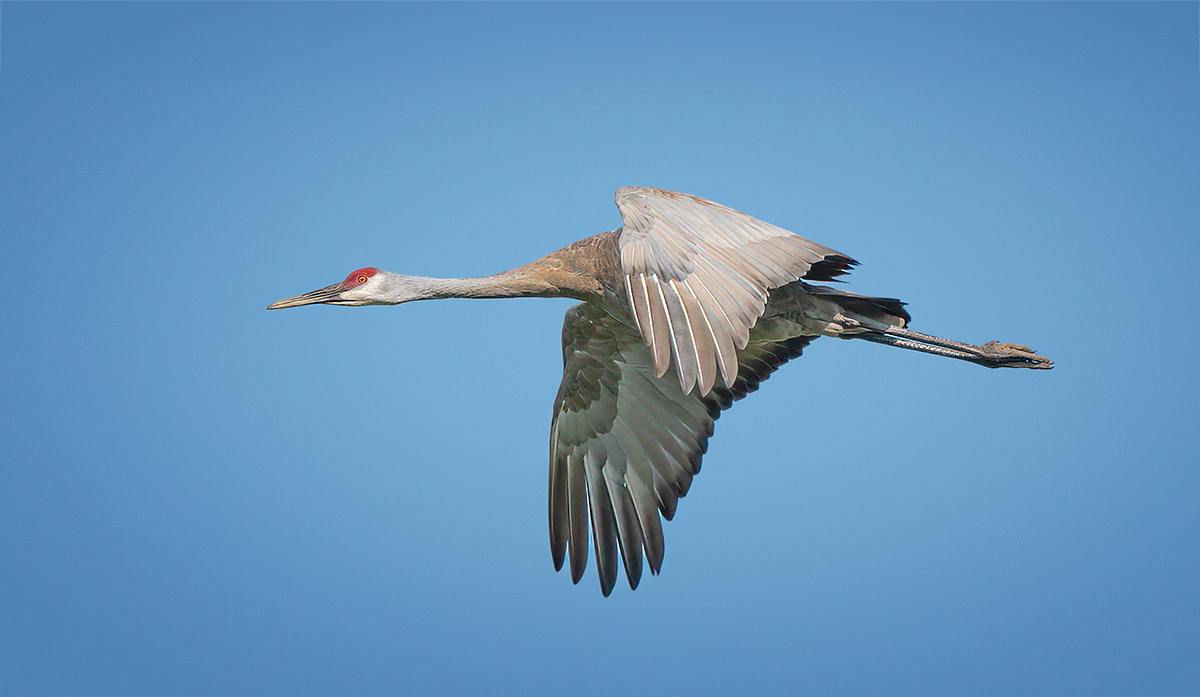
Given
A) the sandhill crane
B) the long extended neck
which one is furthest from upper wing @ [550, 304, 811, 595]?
the long extended neck

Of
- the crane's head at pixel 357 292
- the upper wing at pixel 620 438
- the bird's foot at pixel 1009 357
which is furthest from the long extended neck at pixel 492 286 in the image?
the bird's foot at pixel 1009 357

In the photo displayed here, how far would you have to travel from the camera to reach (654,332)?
496 centimetres

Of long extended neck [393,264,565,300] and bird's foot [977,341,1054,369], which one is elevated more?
long extended neck [393,264,565,300]

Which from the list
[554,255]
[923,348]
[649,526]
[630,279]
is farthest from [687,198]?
[649,526]

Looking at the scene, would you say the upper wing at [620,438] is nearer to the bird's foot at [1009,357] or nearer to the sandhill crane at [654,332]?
the sandhill crane at [654,332]

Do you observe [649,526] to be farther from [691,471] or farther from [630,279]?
[630,279]

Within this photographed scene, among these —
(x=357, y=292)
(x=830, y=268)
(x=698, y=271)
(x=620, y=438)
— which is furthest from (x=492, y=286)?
(x=830, y=268)

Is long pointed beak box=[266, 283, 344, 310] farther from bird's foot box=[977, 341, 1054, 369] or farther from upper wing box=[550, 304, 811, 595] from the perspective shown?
bird's foot box=[977, 341, 1054, 369]

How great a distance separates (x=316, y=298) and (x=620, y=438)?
2304 mm

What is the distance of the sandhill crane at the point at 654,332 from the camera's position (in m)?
5.05

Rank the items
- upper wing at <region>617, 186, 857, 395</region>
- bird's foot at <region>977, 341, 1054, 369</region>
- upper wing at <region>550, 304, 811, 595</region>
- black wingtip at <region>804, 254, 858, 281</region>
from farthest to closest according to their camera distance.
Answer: upper wing at <region>550, 304, 811, 595</region>
bird's foot at <region>977, 341, 1054, 369</region>
black wingtip at <region>804, 254, 858, 281</region>
upper wing at <region>617, 186, 857, 395</region>

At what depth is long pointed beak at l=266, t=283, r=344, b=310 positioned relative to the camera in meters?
6.30

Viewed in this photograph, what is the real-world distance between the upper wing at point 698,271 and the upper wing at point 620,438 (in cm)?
160

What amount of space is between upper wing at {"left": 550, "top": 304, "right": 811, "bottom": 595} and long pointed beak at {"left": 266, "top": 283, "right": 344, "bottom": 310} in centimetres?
162
